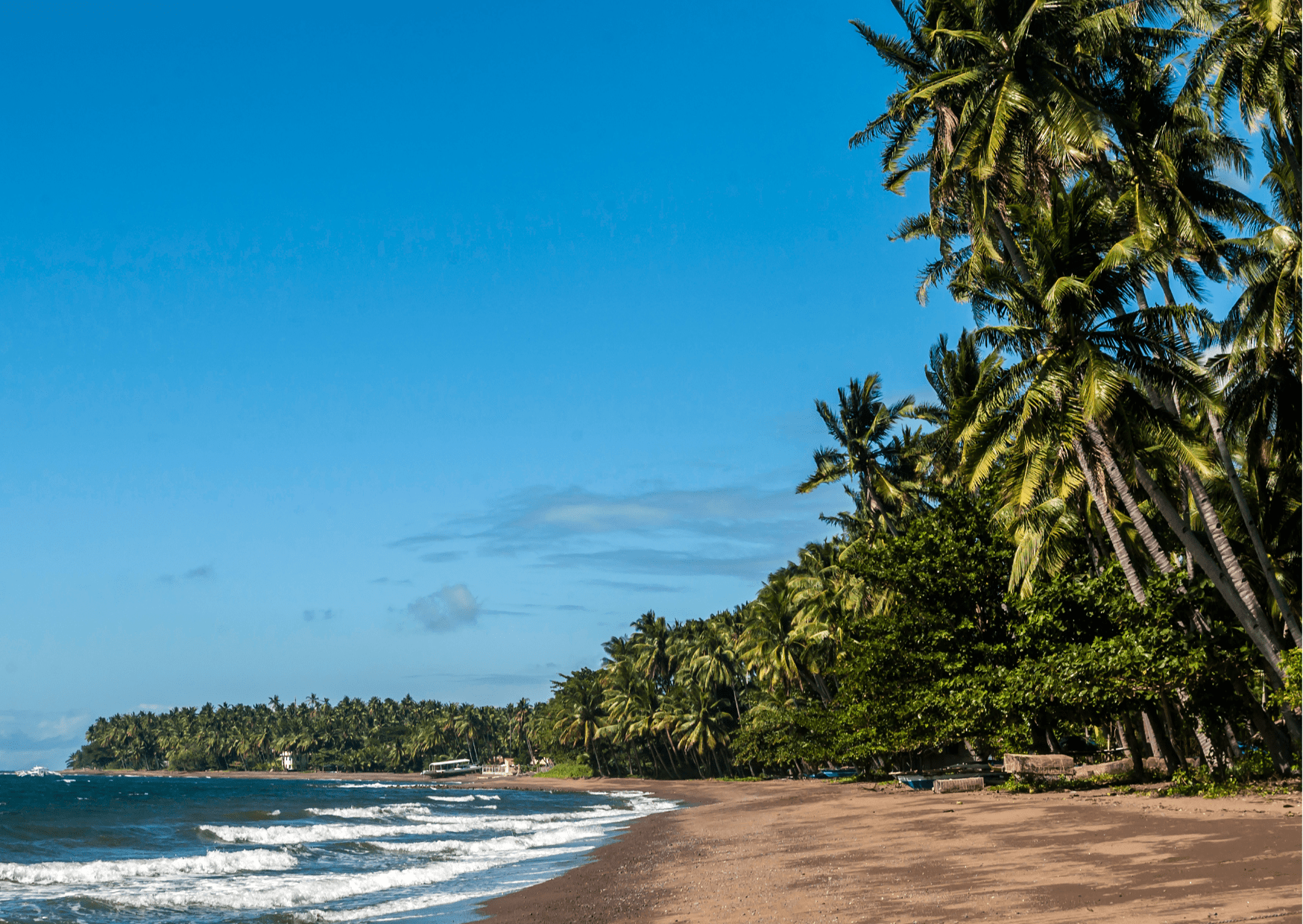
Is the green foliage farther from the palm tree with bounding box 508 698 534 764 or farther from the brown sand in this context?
the brown sand

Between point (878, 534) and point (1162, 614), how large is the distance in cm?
1480

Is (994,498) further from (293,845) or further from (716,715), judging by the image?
(716,715)

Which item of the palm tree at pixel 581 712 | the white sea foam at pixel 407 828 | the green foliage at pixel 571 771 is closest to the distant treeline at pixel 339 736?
the green foliage at pixel 571 771

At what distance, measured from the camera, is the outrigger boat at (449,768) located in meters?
129

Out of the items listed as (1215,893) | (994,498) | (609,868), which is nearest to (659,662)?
(994,498)

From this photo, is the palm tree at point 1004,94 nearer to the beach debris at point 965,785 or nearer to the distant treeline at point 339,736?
the beach debris at point 965,785

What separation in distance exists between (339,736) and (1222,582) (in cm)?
16545

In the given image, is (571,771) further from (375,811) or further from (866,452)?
(866,452)

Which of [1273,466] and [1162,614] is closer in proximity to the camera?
[1162,614]

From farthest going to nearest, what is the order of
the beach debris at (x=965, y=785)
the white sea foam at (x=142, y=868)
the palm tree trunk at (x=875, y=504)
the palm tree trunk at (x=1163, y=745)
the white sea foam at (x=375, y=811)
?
the white sea foam at (x=375, y=811) → the palm tree trunk at (x=875, y=504) → the beach debris at (x=965, y=785) → the palm tree trunk at (x=1163, y=745) → the white sea foam at (x=142, y=868)

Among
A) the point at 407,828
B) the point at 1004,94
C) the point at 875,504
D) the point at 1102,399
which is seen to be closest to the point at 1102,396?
the point at 1102,399

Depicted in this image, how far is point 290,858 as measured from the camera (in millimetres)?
26312

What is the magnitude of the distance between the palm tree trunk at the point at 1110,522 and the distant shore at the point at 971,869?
4704 millimetres

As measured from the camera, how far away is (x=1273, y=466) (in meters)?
24.8
